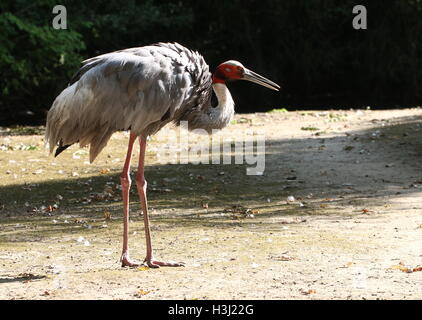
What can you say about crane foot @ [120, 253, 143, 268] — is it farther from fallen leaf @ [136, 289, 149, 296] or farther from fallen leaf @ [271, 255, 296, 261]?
fallen leaf @ [271, 255, 296, 261]

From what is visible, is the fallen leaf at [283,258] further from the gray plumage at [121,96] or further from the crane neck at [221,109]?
the crane neck at [221,109]

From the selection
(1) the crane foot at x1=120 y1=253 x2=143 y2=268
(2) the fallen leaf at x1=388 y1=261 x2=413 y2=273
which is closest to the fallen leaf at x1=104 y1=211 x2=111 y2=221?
(1) the crane foot at x1=120 y1=253 x2=143 y2=268

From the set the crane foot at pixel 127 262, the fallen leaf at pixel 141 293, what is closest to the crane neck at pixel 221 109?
the crane foot at pixel 127 262

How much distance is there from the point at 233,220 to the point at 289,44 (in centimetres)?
1578

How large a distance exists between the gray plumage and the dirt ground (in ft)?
3.63

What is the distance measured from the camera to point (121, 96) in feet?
22.1

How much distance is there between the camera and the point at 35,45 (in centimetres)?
1861

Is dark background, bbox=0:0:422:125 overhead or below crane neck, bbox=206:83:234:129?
overhead

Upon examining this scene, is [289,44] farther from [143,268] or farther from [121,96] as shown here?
[143,268]

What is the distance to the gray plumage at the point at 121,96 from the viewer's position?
6.71 meters

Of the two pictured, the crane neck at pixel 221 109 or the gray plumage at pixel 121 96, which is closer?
the gray plumage at pixel 121 96

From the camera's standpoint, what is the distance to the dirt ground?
5742mm

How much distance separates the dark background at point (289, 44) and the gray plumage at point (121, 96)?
13.9m

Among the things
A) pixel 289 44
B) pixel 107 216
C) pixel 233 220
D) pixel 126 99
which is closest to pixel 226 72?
pixel 126 99
